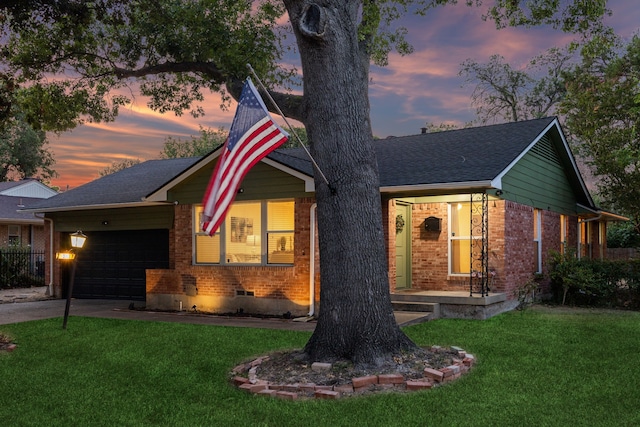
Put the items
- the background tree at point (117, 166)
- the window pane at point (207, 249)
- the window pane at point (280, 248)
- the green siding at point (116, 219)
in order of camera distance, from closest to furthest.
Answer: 1. the window pane at point (280, 248)
2. the window pane at point (207, 249)
3. the green siding at point (116, 219)
4. the background tree at point (117, 166)

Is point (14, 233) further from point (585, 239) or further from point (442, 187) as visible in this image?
point (585, 239)

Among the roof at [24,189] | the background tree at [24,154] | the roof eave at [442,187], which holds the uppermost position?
the background tree at [24,154]

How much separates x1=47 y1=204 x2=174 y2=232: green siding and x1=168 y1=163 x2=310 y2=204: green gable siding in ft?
5.12

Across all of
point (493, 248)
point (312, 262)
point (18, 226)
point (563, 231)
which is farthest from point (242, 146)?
point (18, 226)

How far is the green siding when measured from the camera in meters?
15.8

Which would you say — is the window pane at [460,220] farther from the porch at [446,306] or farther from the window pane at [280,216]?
the window pane at [280,216]

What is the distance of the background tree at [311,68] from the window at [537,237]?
5048 mm

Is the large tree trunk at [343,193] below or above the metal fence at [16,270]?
above

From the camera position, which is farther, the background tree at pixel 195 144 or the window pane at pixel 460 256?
the background tree at pixel 195 144

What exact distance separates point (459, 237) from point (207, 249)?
618 centimetres

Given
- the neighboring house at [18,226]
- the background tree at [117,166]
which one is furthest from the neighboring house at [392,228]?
the background tree at [117,166]

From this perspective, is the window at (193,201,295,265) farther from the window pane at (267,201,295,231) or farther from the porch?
the porch

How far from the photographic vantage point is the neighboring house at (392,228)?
12.7m

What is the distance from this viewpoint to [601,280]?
1361 centimetres
